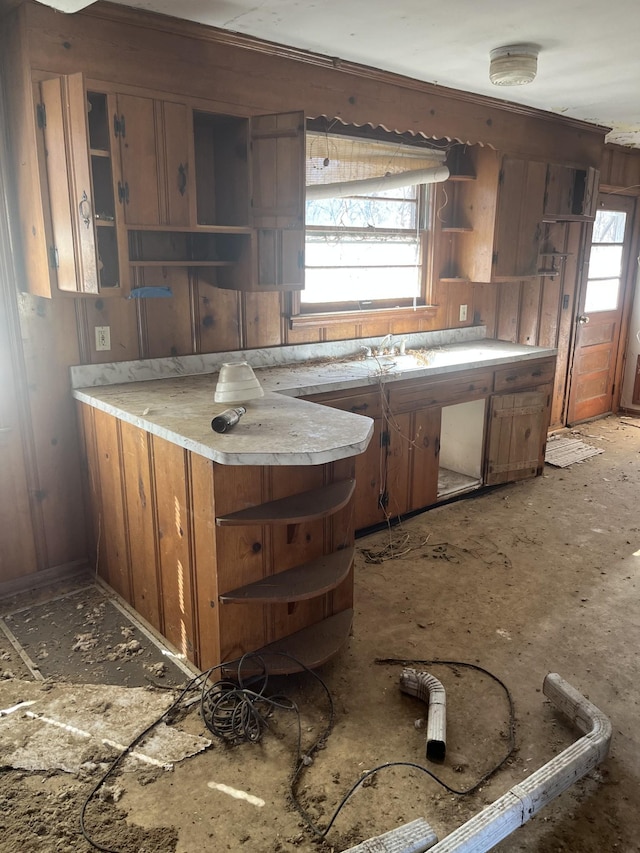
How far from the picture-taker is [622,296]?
6113 mm

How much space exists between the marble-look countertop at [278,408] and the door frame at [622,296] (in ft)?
6.13

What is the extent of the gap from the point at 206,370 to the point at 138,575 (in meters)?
1.12

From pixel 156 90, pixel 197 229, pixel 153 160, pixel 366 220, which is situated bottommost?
pixel 197 229

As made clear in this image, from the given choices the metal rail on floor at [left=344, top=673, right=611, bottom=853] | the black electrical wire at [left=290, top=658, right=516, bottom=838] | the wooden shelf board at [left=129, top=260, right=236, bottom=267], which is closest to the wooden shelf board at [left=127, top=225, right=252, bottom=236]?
the wooden shelf board at [left=129, top=260, right=236, bottom=267]

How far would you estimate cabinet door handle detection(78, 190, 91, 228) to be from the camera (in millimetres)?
2424

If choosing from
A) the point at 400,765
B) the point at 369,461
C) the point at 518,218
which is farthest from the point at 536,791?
the point at 518,218

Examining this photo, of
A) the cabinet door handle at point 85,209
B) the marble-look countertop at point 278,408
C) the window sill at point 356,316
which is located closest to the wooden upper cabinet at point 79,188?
the cabinet door handle at point 85,209

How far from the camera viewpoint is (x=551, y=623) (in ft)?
9.10

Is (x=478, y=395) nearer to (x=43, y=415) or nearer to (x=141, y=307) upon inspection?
(x=141, y=307)

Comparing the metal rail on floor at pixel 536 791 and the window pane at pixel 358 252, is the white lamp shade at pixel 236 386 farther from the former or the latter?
A: the metal rail on floor at pixel 536 791

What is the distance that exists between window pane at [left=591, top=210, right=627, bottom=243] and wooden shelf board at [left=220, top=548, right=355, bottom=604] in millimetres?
4502

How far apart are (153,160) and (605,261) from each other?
464 cm

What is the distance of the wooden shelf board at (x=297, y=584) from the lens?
7.29 feet

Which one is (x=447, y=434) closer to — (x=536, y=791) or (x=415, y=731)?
(x=415, y=731)
